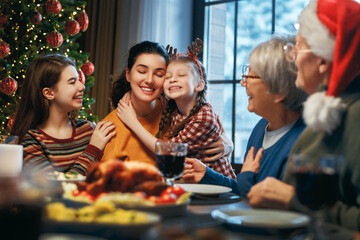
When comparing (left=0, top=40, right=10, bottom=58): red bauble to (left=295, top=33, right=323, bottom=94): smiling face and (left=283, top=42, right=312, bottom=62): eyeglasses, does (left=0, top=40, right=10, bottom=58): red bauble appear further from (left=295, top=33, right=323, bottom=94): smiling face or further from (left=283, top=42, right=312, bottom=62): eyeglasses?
(left=295, top=33, right=323, bottom=94): smiling face

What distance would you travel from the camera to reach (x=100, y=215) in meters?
0.86

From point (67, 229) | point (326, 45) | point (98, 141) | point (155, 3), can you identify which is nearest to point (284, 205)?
point (326, 45)

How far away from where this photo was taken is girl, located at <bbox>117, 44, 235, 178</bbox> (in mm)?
2328

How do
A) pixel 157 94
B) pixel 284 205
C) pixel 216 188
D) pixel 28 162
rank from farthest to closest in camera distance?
pixel 157 94, pixel 28 162, pixel 216 188, pixel 284 205

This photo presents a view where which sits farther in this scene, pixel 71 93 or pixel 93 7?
pixel 93 7

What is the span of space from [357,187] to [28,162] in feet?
5.38

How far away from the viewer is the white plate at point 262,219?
0.89 m

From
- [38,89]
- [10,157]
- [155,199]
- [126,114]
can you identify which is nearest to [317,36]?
[155,199]

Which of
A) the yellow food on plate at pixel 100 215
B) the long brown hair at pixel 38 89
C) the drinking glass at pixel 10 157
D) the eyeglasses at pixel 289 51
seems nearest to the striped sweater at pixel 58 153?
the long brown hair at pixel 38 89

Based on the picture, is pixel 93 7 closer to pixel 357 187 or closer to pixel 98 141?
pixel 98 141

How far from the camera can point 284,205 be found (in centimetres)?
121

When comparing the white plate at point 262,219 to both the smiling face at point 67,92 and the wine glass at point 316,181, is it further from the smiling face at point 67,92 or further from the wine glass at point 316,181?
the smiling face at point 67,92

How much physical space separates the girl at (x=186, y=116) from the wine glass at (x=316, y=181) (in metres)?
1.43

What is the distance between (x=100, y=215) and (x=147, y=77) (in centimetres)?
167
